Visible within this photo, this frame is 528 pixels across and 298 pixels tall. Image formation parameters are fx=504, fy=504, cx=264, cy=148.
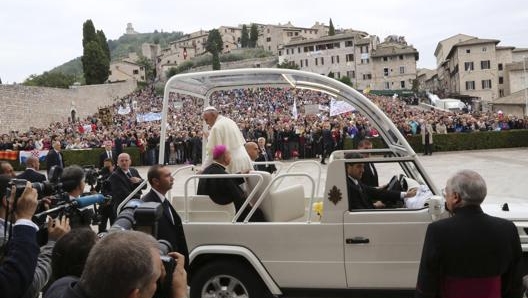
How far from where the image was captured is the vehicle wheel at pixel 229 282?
5434mm

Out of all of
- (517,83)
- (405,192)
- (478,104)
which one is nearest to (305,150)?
(405,192)

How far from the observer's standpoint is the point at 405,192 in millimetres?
5883

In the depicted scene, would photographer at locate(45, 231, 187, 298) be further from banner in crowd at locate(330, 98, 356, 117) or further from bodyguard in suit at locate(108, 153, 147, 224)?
banner in crowd at locate(330, 98, 356, 117)

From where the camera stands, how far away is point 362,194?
217 inches

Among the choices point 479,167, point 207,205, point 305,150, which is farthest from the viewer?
point 305,150

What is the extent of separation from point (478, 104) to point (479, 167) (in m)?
66.9

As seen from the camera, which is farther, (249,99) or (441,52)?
(441,52)

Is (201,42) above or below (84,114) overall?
above

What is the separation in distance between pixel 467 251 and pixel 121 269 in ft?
7.59

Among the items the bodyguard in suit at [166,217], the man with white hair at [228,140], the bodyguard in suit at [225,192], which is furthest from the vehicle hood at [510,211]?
the bodyguard in suit at [166,217]

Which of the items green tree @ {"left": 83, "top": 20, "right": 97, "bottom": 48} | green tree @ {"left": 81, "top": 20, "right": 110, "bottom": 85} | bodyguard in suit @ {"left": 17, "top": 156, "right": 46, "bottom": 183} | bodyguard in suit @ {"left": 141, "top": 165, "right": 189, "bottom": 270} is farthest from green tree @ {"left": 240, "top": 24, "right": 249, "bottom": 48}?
bodyguard in suit @ {"left": 141, "top": 165, "right": 189, "bottom": 270}

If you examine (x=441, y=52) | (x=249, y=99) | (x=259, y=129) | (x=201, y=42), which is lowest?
(x=259, y=129)

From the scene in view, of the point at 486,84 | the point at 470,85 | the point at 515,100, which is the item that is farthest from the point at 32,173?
the point at 486,84

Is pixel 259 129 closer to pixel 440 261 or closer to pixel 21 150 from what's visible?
pixel 21 150
